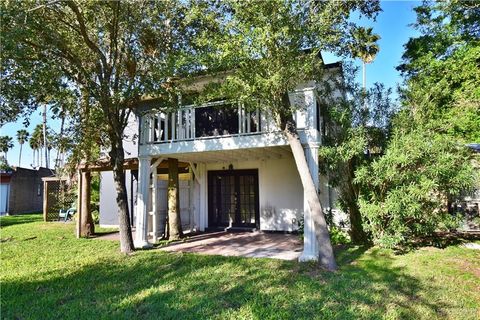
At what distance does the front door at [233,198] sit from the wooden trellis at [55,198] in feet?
29.1

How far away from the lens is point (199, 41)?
21.3 feet

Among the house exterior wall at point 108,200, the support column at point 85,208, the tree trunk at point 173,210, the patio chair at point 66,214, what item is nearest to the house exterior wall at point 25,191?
A: the patio chair at point 66,214

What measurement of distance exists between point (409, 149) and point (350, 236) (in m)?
3.09

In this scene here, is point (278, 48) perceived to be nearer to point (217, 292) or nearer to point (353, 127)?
point (353, 127)

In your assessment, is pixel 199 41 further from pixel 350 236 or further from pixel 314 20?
pixel 350 236

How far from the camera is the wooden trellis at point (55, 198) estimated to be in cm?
1631

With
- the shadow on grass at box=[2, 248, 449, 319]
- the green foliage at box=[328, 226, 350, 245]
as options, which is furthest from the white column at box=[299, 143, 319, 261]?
the green foliage at box=[328, 226, 350, 245]

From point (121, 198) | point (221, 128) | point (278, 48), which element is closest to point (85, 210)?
point (121, 198)

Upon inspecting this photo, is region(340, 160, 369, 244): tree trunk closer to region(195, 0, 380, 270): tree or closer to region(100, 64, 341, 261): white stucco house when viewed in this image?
region(100, 64, 341, 261): white stucco house

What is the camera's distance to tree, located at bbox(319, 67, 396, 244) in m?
7.77

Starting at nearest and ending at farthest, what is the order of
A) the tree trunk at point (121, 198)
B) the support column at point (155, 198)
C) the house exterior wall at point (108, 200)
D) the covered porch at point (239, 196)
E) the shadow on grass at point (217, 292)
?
the shadow on grass at point (217, 292), the tree trunk at point (121, 198), the covered porch at point (239, 196), the support column at point (155, 198), the house exterior wall at point (108, 200)

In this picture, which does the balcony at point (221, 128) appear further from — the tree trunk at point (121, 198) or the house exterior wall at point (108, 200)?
the house exterior wall at point (108, 200)

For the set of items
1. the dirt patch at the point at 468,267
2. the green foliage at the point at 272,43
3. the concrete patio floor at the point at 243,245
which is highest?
the green foliage at the point at 272,43

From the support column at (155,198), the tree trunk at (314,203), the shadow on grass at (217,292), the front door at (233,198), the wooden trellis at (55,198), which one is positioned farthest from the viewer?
the wooden trellis at (55,198)
